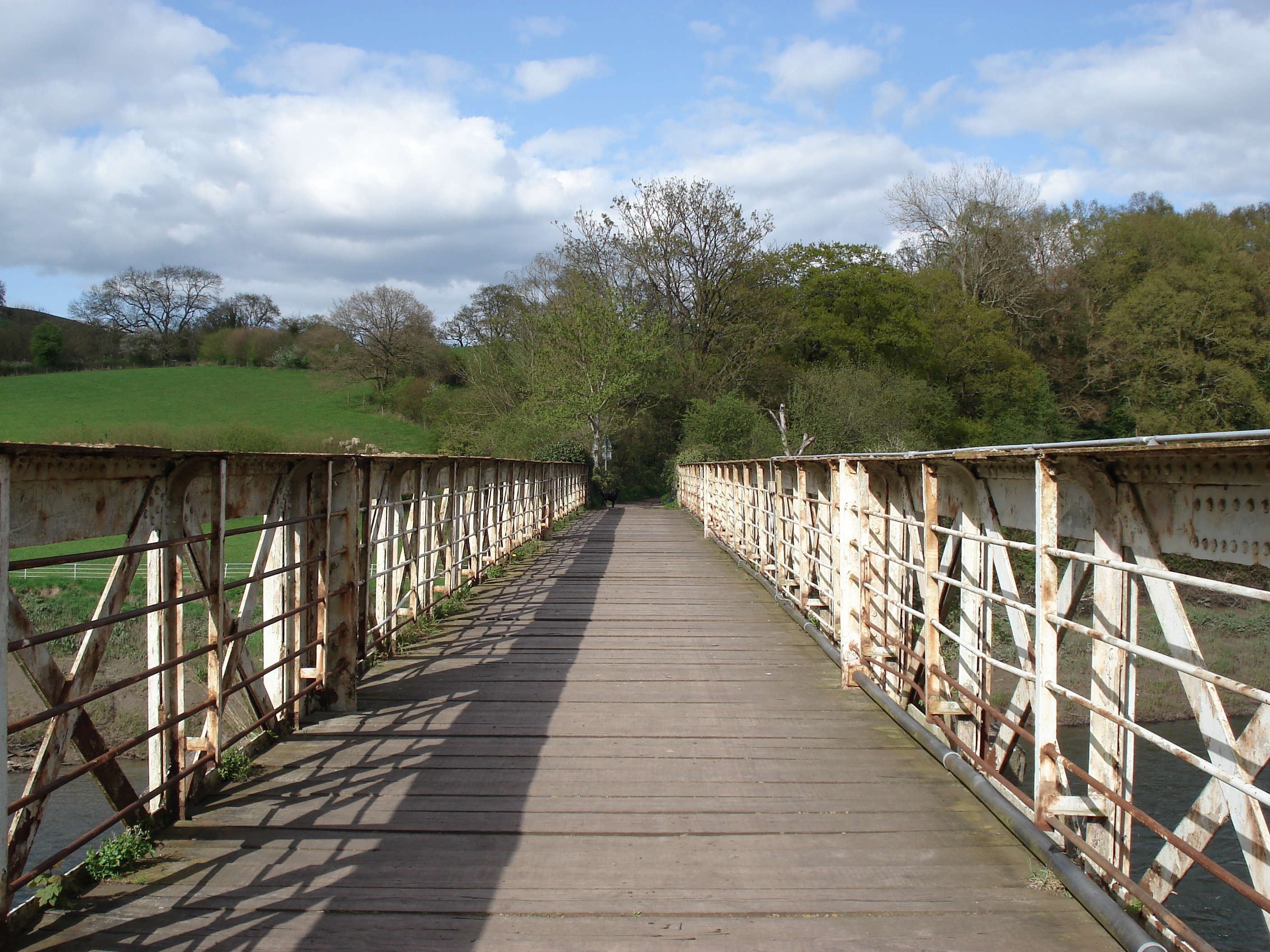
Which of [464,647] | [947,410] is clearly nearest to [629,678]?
[464,647]

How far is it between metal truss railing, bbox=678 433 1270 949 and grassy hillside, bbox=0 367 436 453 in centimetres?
2888

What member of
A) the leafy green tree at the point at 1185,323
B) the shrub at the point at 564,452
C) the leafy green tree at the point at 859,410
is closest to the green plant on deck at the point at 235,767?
the shrub at the point at 564,452

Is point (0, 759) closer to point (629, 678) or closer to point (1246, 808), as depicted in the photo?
point (1246, 808)

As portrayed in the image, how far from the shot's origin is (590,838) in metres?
2.84

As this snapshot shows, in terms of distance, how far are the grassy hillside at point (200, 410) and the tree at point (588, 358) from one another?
27.1 feet

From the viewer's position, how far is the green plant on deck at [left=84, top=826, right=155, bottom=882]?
8.20ft

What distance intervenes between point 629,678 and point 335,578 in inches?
70.2

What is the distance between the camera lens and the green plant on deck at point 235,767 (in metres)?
3.27

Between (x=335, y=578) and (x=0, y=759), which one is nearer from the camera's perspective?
(x=0, y=759)

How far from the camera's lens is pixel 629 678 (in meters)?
5.03

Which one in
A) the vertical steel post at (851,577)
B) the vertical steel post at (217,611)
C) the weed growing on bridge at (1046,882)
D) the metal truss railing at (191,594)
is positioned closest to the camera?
the metal truss railing at (191,594)

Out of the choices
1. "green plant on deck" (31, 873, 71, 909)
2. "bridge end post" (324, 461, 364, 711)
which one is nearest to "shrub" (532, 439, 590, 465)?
"bridge end post" (324, 461, 364, 711)

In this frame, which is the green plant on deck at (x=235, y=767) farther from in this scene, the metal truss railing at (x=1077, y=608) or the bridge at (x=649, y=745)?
the metal truss railing at (x=1077, y=608)

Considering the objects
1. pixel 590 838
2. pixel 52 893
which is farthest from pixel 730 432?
pixel 52 893
